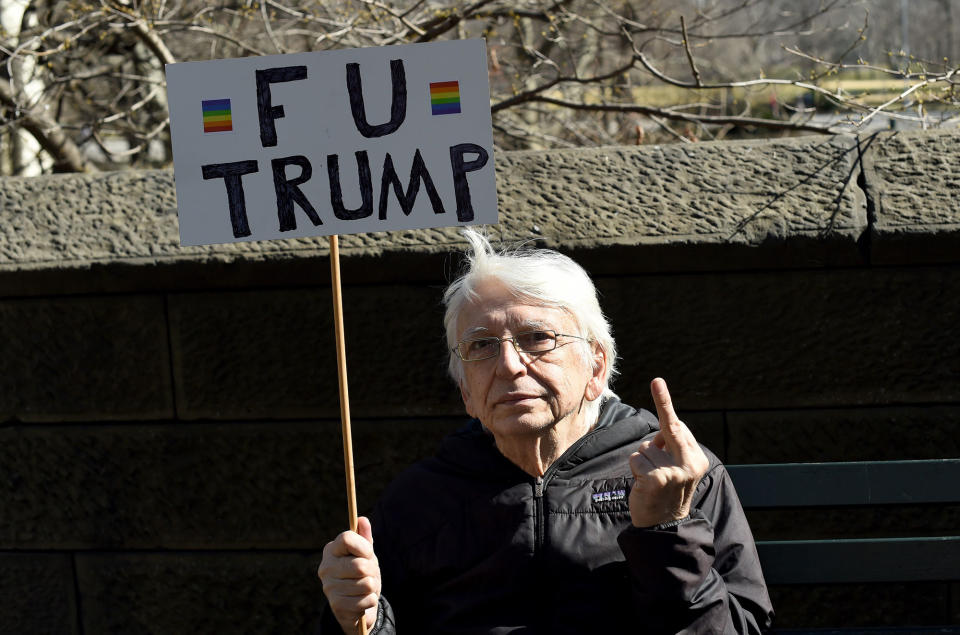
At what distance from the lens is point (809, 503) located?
2471 millimetres

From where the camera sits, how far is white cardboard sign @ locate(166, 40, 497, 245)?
2.20 metres

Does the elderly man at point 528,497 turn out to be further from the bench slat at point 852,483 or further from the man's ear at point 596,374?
the bench slat at point 852,483

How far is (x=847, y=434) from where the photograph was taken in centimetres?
291

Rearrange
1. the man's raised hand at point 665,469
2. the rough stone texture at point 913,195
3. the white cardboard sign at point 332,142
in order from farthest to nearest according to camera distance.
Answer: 1. the rough stone texture at point 913,195
2. the white cardboard sign at point 332,142
3. the man's raised hand at point 665,469

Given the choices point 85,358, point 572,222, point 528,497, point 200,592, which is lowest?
point 200,592

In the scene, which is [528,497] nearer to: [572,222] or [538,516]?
[538,516]

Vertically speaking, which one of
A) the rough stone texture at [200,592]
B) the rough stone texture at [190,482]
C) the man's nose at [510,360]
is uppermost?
the man's nose at [510,360]

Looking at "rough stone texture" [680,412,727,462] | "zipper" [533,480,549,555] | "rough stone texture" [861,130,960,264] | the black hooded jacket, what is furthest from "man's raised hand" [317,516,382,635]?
"rough stone texture" [861,130,960,264]

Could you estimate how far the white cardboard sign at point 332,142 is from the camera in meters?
2.20

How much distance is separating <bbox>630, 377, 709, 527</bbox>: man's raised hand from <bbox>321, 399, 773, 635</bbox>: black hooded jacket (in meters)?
0.12

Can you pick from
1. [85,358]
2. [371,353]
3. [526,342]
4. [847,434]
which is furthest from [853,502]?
[85,358]

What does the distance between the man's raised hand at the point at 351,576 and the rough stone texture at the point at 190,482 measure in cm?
103

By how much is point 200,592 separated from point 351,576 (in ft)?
4.41

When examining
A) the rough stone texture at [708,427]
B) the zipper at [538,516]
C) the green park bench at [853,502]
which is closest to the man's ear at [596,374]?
the zipper at [538,516]
